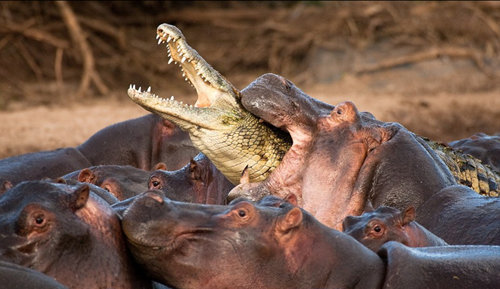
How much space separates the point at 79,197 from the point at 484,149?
3151mm

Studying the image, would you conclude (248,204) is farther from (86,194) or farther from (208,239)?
(86,194)

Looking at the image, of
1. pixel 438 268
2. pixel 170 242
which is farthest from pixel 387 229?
pixel 170 242

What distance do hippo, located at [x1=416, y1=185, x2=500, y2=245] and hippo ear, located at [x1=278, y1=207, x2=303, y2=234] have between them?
3.19 ft

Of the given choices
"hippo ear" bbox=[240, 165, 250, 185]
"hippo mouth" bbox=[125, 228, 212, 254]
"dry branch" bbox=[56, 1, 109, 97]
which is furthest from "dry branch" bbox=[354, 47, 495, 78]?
"hippo mouth" bbox=[125, 228, 212, 254]

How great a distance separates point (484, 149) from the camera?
5711mm

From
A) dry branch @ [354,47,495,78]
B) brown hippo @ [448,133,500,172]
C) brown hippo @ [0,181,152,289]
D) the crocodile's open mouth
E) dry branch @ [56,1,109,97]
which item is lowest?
brown hippo @ [0,181,152,289]

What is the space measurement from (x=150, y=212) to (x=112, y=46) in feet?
32.9

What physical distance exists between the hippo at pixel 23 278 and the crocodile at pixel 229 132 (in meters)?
1.76

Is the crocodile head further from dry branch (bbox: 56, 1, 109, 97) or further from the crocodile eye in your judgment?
dry branch (bbox: 56, 1, 109, 97)

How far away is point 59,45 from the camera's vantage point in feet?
40.2

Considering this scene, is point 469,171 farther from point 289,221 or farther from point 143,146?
point 143,146

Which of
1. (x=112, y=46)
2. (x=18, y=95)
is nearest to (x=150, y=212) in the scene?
(x=18, y=95)

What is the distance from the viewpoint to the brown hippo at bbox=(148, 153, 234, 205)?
491 centimetres

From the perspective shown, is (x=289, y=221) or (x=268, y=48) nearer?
(x=289, y=221)
